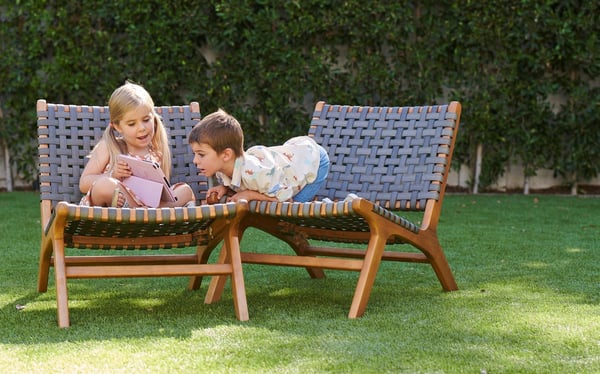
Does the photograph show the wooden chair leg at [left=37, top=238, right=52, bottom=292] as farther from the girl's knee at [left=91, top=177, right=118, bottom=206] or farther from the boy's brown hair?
the boy's brown hair

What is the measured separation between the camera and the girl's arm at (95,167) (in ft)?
12.8

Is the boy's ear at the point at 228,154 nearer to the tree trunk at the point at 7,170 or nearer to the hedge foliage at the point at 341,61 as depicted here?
the hedge foliage at the point at 341,61

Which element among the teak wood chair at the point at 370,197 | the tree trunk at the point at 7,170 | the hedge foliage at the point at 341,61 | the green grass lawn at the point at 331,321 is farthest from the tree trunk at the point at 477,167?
the tree trunk at the point at 7,170

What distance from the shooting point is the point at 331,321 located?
3365 millimetres

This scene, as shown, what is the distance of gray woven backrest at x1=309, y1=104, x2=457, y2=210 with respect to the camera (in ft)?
13.4

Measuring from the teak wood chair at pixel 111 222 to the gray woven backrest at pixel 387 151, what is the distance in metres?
0.63

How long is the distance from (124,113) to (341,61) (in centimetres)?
448

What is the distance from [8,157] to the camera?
848 cm

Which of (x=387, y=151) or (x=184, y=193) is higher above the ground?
(x=387, y=151)

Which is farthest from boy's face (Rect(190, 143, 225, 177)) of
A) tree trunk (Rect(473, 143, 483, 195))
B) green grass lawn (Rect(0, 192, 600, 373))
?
tree trunk (Rect(473, 143, 483, 195))

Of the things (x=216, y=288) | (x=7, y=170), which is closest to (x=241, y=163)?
(x=216, y=288)

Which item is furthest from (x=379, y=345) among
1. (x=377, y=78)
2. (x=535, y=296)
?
(x=377, y=78)

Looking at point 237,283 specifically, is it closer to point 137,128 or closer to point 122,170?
point 122,170

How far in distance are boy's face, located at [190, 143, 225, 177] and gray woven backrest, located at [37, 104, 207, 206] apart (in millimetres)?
456
